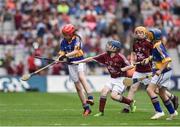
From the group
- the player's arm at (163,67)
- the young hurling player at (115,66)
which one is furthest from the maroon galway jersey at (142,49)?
the player's arm at (163,67)

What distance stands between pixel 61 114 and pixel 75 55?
1.58 metres

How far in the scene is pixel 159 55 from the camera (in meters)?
18.5

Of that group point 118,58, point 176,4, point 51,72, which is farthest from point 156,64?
point 176,4

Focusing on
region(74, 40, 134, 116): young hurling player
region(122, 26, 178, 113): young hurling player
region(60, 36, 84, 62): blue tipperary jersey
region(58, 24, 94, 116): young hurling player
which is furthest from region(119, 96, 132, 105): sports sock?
region(60, 36, 84, 62): blue tipperary jersey

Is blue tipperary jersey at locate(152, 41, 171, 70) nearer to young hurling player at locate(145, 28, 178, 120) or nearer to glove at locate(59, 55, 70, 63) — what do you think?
young hurling player at locate(145, 28, 178, 120)

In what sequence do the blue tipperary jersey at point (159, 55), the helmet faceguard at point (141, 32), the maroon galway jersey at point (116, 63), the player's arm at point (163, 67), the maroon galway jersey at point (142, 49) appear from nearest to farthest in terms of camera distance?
the player's arm at point (163, 67) < the blue tipperary jersey at point (159, 55) < the maroon galway jersey at point (116, 63) < the helmet faceguard at point (141, 32) < the maroon galway jersey at point (142, 49)

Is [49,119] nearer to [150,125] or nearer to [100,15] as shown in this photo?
[150,125]

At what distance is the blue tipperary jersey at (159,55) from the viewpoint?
18297 millimetres

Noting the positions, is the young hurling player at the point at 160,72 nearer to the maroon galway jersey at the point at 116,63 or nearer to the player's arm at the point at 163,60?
the player's arm at the point at 163,60

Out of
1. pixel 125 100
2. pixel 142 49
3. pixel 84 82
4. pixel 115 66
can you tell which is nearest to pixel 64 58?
pixel 84 82

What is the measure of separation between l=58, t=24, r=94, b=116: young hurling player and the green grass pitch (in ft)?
1.53

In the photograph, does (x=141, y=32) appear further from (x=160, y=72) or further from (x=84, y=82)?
(x=160, y=72)

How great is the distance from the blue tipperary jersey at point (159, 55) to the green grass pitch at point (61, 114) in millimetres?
1336

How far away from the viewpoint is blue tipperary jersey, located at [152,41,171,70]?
1830 cm
